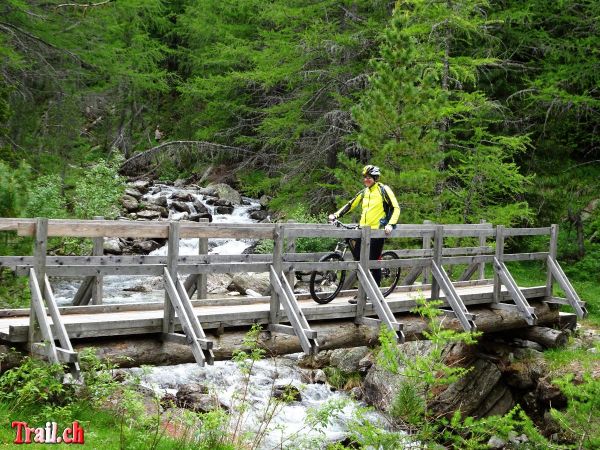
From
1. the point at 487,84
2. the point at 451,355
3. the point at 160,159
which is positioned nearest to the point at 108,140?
the point at 160,159

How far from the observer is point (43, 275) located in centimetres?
773

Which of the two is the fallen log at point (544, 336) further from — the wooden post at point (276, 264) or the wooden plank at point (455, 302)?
the wooden post at point (276, 264)

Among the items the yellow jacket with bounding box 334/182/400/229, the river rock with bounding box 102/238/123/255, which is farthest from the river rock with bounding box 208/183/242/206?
the yellow jacket with bounding box 334/182/400/229

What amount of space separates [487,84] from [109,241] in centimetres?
1484

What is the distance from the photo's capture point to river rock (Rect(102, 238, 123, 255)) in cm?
2247

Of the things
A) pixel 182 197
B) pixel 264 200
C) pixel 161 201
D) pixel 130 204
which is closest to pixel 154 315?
pixel 130 204

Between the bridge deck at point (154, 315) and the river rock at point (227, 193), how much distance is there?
19435 mm

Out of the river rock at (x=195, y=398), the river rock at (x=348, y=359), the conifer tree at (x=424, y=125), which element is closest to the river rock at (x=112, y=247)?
the conifer tree at (x=424, y=125)

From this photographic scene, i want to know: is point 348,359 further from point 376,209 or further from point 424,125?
point 424,125

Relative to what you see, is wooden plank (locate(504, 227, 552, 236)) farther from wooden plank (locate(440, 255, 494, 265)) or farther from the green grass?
the green grass

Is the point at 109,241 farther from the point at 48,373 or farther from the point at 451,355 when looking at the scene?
the point at 48,373

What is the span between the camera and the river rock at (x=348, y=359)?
15.2m

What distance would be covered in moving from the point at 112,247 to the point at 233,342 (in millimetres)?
14232

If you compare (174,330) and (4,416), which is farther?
(174,330)
